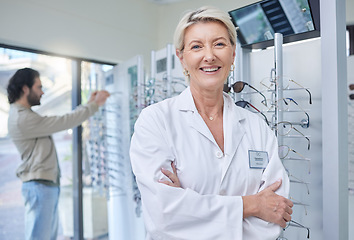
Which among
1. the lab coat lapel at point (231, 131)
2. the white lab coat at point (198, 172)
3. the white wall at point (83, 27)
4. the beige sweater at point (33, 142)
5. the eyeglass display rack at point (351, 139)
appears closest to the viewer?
the white lab coat at point (198, 172)

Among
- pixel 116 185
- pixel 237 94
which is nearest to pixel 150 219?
pixel 237 94

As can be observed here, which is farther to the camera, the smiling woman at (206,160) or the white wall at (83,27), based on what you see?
the white wall at (83,27)

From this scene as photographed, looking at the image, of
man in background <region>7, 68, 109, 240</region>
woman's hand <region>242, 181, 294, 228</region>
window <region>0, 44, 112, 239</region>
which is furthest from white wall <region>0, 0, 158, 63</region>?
woman's hand <region>242, 181, 294, 228</region>

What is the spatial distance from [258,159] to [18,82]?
2.59 metres

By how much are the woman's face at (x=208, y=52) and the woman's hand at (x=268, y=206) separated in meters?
0.50

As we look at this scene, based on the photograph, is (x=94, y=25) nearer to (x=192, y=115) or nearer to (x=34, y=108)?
(x=34, y=108)

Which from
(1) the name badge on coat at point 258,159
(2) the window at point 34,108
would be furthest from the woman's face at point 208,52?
(2) the window at point 34,108

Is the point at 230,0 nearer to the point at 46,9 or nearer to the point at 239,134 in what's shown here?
the point at 46,9

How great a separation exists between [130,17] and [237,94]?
2.85 m

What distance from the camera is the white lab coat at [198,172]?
4.28 ft

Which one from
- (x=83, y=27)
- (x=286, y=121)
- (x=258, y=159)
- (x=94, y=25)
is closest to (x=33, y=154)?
(x=83, y=27)

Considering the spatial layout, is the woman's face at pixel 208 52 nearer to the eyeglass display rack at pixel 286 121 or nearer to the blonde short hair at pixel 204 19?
the blonde short hair at pixel 204 19

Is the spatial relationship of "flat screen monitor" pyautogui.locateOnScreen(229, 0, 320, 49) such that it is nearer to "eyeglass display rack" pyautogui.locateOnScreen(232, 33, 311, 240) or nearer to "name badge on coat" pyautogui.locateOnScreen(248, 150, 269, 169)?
"eyeglass display rack" pyautogui.locateOnScreen(232, 33, 311, 240)

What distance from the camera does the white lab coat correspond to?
1.31m
